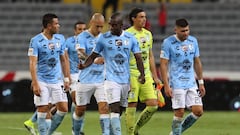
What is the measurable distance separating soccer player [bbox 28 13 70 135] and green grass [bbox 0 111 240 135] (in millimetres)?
2928

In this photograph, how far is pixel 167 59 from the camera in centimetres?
1645

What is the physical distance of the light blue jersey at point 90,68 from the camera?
53.8 feet

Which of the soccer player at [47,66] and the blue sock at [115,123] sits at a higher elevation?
the soccer player at [47,66]

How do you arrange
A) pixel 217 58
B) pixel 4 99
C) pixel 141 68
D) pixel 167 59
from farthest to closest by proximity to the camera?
pixel 217 58 < pixel 4 99 < pixel 167 59 < pixel 141 68

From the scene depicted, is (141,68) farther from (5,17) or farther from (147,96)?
(5,17)

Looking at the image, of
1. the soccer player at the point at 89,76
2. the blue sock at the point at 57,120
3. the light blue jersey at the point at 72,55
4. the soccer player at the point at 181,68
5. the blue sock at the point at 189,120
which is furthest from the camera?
the light blue jersey at the point at 72,55

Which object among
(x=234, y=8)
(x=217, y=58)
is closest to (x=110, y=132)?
(x=217, y=58)

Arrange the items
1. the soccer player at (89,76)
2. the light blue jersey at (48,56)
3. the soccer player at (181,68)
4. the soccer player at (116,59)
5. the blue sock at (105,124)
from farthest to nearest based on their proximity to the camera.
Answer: the soccer player at (181,68) < the soccer player at (89,76) < the light blue jersey at (48,56) < the blue sock at (105,124) < the soccer player at (116,59)

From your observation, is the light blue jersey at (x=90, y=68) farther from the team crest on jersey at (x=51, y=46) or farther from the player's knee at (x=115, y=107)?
the player's knee at (x=115, y=107)

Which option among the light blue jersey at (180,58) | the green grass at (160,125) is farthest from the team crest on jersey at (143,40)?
the green grass at (160,125)

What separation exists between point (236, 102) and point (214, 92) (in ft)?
2.61

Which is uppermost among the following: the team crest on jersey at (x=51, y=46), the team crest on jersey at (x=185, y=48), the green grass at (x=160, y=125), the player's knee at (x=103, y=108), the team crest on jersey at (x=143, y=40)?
the team crest on jersey at (x=51, y=46)

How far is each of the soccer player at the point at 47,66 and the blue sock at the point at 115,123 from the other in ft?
4.65

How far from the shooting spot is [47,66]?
1630 cm
